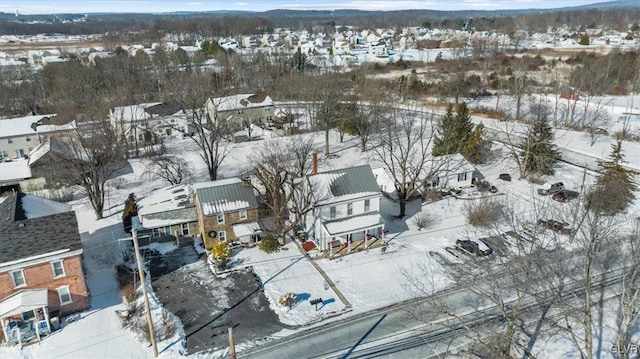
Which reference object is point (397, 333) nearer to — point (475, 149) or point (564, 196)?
point (564, 196)

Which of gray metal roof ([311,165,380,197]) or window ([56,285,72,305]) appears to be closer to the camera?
window ([56,285,72,305])

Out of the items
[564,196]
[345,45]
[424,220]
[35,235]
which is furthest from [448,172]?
[345,45]

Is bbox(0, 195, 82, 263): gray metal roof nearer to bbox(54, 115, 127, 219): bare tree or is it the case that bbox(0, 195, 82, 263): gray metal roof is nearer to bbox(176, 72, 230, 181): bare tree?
bbox(54, 115, 127, 219): bare tree

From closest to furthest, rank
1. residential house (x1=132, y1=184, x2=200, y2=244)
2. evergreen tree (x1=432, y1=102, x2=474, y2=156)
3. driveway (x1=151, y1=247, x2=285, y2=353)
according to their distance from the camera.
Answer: driveway (x1=151, y1=247, x2=285, y2=353) < residential house (x1=132, y1=184, x2=200, y2=244) < evergreen tree (x1=432, y1=102, x2=474, y2=156)

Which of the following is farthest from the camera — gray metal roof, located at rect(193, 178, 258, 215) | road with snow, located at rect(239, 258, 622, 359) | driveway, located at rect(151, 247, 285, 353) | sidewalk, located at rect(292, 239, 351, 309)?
A: gray metal roof, located at rect(193, 178, 258, 215)

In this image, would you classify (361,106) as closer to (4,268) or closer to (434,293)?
(434,293)

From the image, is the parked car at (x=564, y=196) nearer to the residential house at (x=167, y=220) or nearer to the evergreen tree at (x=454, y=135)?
the evergreen tree at (x=454, y=135)

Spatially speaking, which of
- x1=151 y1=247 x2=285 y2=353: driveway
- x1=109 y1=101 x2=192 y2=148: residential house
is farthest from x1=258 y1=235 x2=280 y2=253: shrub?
x1=109 y1=101 x2=192 y2=148: residential house
